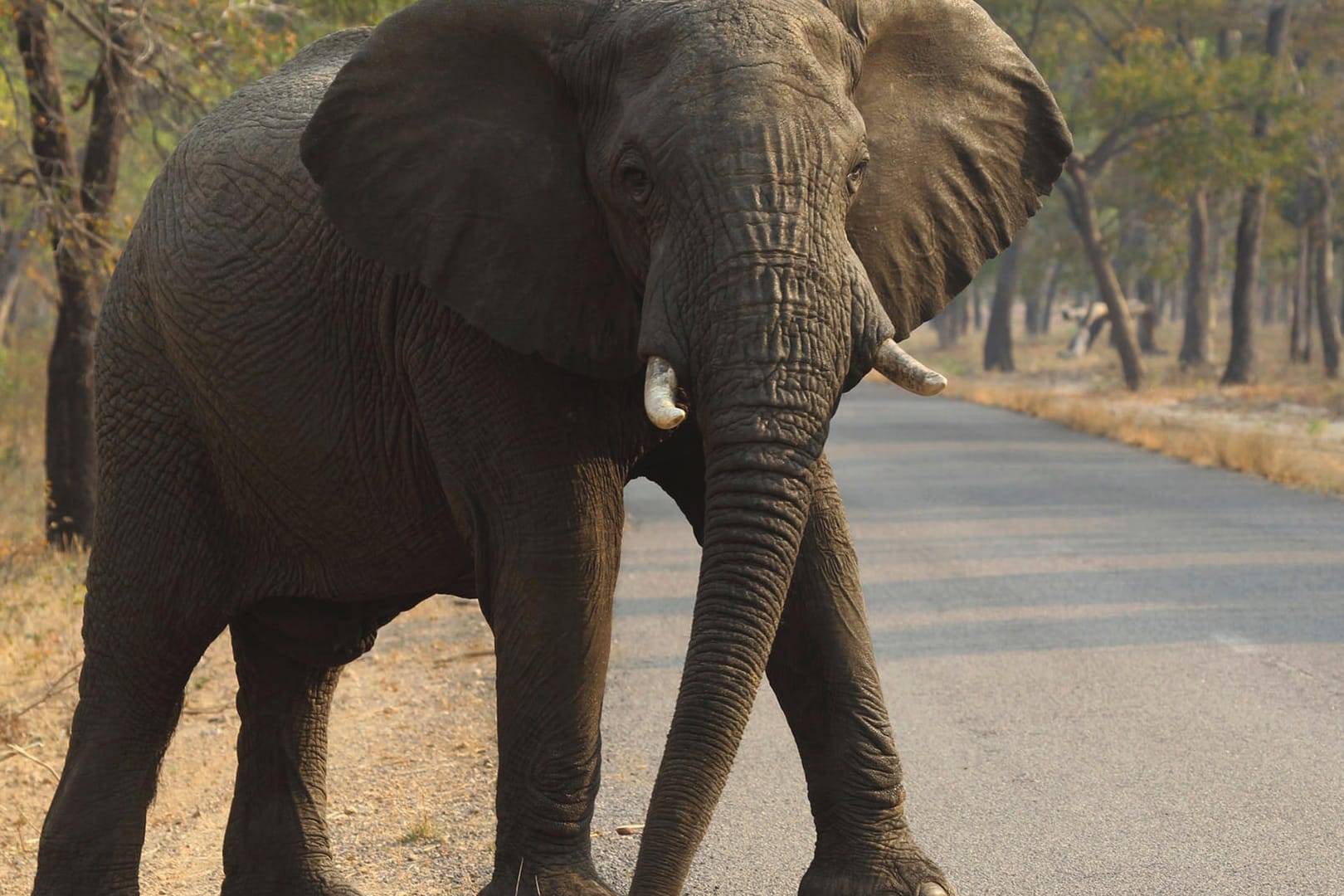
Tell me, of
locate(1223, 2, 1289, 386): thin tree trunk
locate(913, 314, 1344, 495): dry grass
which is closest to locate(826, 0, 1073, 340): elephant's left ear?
locate(913, 314, 1344, 495): dry grass

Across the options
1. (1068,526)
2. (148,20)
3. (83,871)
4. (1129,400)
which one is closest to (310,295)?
(83,871)

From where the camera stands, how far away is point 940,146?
4457mm

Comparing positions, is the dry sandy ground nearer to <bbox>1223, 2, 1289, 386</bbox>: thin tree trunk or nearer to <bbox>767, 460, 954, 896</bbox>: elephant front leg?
<bbox>767, 460, 954, 896</bbox>: elephant front leg

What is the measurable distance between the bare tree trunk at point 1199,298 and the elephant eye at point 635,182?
38333 millimetres

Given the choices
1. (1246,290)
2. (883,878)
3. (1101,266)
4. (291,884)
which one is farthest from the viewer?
(1246,290)

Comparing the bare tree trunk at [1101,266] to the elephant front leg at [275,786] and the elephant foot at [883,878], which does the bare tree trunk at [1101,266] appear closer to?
the elephant front leg at [275,786]

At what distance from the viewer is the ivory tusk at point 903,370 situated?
3.60 meters

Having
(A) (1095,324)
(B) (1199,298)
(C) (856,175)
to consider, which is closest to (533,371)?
(C) (856,175)

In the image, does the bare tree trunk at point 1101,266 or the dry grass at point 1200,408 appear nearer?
the dry grass at point 1200,408

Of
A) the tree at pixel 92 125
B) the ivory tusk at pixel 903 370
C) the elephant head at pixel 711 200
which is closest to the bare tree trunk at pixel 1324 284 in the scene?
the tree at pixel 92 125

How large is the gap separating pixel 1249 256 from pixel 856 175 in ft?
105

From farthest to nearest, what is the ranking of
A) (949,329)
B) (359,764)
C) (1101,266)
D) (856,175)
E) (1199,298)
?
(949,329)
(1199,298)
(1101,266)
(359,764)
(856,175)

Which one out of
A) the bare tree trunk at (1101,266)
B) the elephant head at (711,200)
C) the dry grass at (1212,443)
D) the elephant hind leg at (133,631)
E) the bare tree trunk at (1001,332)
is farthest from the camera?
the bare tree trunk at (1001,332)

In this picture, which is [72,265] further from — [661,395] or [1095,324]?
[1095,324]
